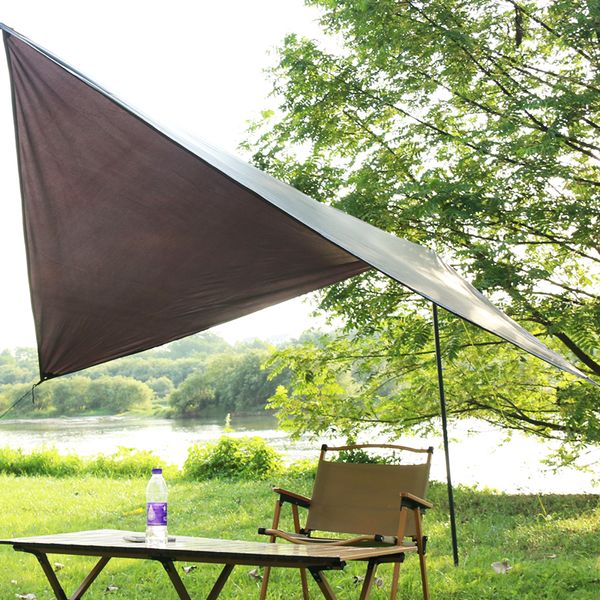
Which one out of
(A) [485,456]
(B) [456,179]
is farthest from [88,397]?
(B) [456,179]

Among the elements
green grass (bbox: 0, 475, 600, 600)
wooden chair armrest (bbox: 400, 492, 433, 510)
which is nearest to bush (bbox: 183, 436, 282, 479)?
green grass (bbox: 0, 475, 600, 600)

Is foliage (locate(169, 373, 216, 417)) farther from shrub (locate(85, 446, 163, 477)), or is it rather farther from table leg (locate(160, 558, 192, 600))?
table leg (locate(160, 558, 192, 600))

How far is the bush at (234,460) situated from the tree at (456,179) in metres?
1.26

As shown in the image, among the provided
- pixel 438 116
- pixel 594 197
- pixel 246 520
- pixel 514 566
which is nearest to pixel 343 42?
pixel 438 116

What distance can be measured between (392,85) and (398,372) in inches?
88.8

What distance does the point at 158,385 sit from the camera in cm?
2031

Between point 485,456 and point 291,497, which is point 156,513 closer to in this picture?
point 291,497

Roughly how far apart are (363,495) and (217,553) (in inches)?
57.1

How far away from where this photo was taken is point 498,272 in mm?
5133

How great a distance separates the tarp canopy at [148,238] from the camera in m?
2.49

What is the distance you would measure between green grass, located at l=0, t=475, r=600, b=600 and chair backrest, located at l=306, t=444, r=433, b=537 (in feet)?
0.98

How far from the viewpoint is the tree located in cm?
526

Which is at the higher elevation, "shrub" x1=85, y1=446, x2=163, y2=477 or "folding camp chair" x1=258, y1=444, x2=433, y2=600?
"folding camp chair" x1=258, y1=444, x2=433, y2=600

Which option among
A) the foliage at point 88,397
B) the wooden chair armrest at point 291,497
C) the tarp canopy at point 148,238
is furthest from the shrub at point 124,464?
the foliage at point 88,397
